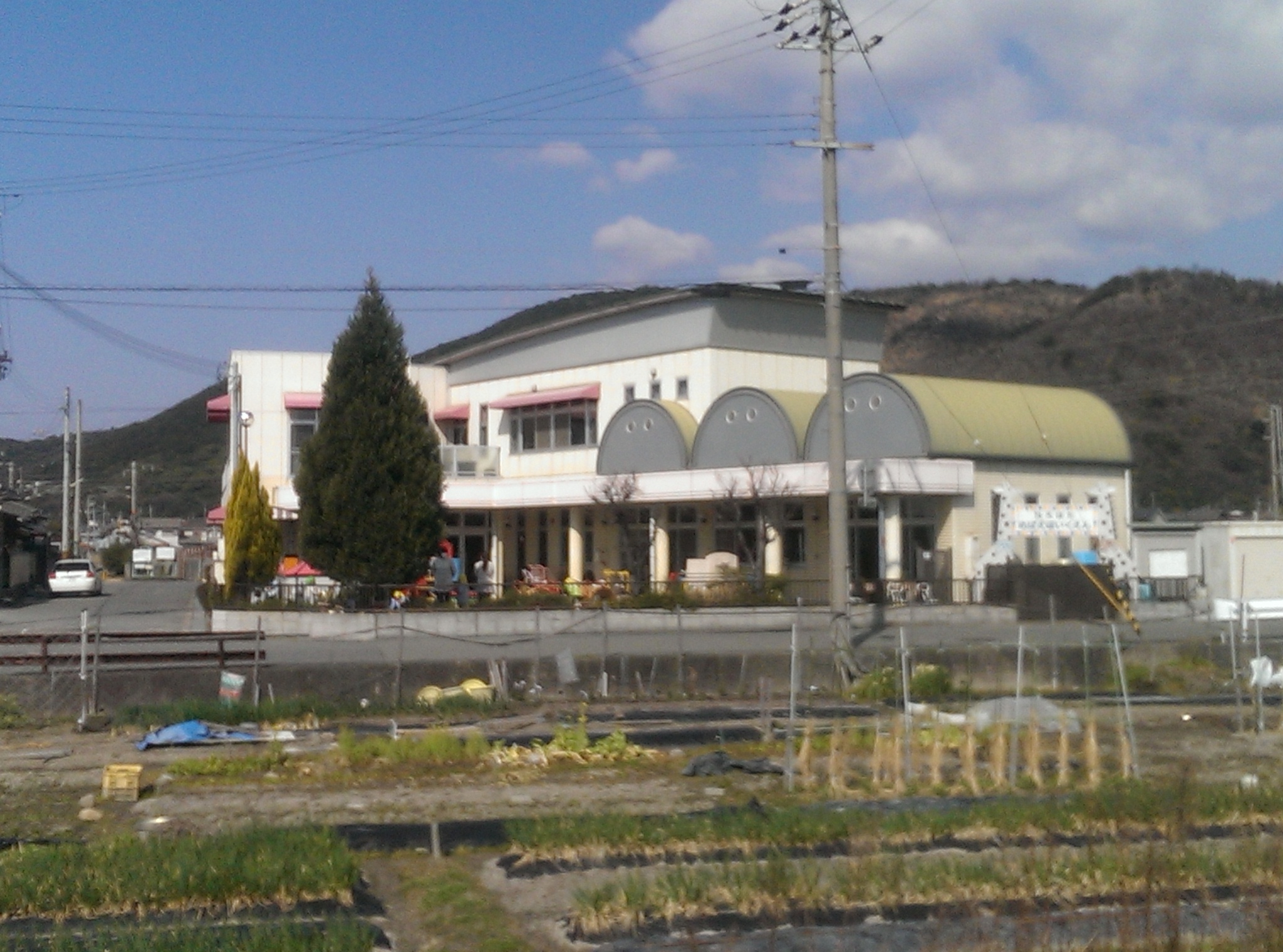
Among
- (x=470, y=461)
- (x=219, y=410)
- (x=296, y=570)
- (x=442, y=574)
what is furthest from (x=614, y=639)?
(x=219, y=410)

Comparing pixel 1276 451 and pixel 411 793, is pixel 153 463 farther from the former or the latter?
pixel 411 793

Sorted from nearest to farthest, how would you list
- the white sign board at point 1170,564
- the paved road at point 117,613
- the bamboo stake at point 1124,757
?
the bamboo stake at point 1124,757 < the paved road at point 117,613 < the white sign board at point 1170,564

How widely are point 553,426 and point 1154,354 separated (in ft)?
232

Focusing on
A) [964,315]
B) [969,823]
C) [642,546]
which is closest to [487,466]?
[642,546]

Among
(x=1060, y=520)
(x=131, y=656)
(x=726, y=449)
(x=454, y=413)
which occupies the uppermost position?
(x=454, y=413)

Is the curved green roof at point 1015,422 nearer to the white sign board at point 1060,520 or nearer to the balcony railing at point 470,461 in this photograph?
the white sign board at point 1060,520

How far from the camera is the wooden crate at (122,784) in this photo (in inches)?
475

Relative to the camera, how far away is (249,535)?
32.8m

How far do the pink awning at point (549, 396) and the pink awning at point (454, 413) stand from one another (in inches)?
72.2

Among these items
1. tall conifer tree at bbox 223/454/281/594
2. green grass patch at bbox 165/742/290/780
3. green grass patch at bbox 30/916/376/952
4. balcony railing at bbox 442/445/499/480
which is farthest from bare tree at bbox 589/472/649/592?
green grass patch at bbox 30/916/376/952

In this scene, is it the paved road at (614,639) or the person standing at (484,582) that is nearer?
the paved road at (614,639)

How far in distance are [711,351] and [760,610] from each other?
13.1 m

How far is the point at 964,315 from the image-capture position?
5404 inches

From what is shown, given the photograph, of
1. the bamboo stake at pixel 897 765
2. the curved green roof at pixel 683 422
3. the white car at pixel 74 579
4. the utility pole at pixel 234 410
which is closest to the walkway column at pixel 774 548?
the curved green roof at pixel 683 422
